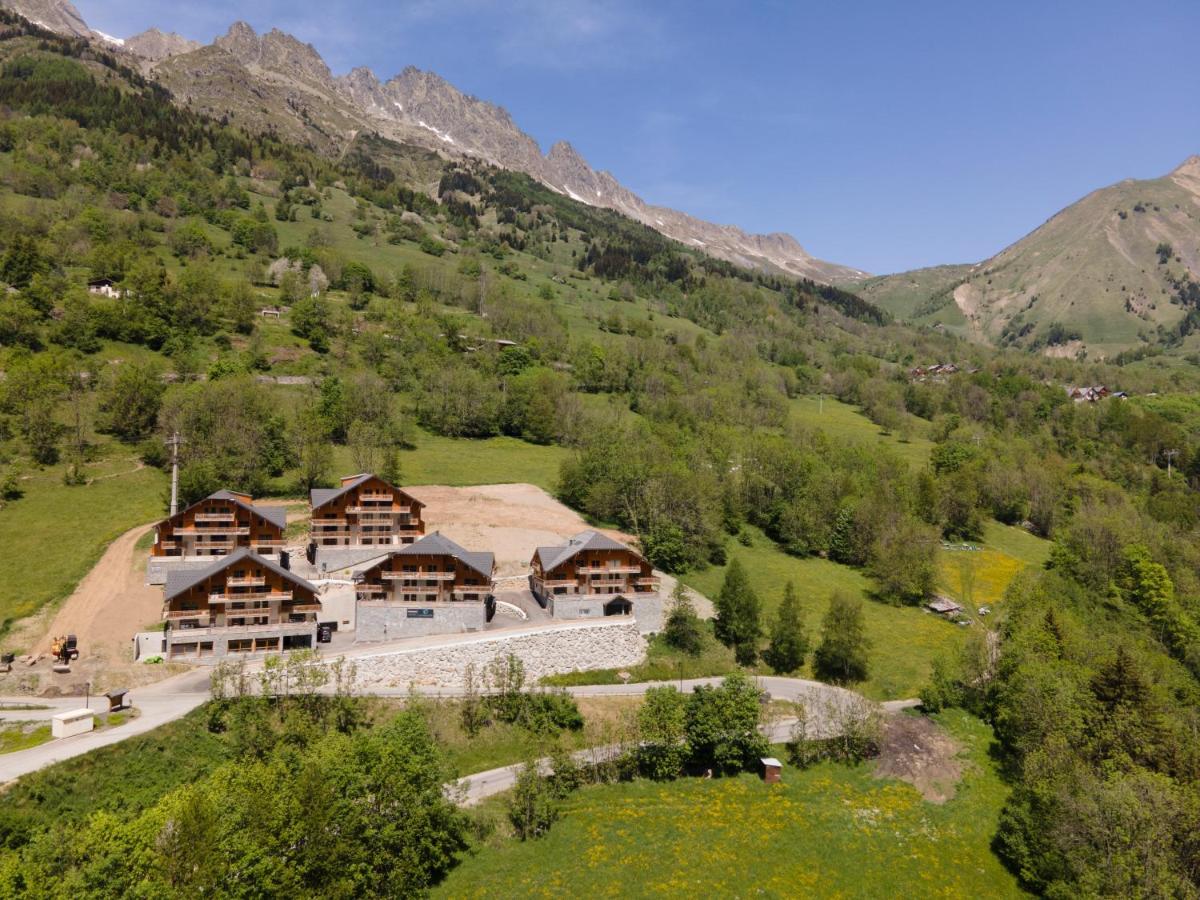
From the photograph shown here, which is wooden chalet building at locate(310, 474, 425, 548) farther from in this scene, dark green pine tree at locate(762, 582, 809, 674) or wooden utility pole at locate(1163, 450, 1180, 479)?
wooden utility pole at locate(1163, 450, 1180, 479)

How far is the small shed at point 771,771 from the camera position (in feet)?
147

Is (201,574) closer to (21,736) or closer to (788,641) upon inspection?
(21,736)

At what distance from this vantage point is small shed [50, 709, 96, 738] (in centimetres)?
3606

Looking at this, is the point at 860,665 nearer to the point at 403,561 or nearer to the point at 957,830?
the point at 957,830

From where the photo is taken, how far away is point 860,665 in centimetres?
5828

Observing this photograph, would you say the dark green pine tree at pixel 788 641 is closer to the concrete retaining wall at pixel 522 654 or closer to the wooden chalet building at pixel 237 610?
the concrete retaining wall at pixel 522 654

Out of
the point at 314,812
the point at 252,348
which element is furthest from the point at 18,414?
the point at 314,812

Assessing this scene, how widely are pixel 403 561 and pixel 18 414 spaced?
58497mm

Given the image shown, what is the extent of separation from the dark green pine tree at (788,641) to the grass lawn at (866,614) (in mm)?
1490

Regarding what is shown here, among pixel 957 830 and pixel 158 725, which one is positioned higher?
pixel 158 725

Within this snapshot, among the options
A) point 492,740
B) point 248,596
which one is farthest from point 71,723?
point 492,740

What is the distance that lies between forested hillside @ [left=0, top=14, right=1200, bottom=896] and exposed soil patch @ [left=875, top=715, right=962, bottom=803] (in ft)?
12.3

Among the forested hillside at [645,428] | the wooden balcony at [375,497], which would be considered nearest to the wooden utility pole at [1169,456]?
the forested hillside at [645,428]

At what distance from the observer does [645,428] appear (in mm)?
109438
